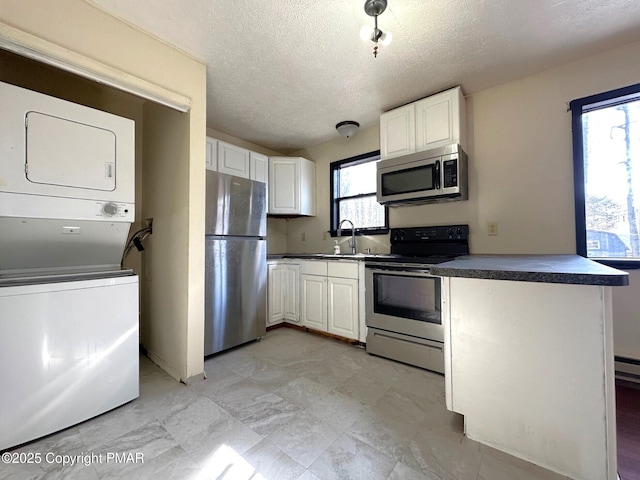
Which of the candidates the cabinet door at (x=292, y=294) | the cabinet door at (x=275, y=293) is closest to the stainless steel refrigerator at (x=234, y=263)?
the cabinet door at (x=275, y=293)

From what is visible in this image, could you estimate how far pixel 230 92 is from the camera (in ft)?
7.93

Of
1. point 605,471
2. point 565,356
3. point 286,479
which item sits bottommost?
point 286,479

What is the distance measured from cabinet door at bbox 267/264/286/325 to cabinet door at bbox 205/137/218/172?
1262mm

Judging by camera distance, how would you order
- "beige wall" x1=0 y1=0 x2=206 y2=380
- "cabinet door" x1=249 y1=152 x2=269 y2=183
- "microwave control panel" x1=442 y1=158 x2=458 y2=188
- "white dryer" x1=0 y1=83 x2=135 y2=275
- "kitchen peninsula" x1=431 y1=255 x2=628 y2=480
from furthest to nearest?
"cabinet door" x1=249 y1=152 x2=269 y2=183 → "microwave control panel" x1=442 y1=158 x2=458 y2=188 → "beige wall" x1=0 y1=0 x2=206 y2=380 → "white dryer" x1=0 y1=83 x2=135 y2=275 → "kitchen peninsula" x1=431 y1=255 x2=628 y2=480

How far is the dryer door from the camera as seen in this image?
1338 mm

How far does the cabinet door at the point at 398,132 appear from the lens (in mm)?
2465

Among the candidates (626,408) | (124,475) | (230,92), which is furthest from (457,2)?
(124,475)

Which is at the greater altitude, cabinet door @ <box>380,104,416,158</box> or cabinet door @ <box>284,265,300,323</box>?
cabinet door @ <box>380,104,416,158</box>

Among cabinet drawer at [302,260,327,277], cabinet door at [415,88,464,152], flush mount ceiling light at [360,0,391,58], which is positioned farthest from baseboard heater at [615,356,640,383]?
flush mount ceiling light at [360,0,391,58]

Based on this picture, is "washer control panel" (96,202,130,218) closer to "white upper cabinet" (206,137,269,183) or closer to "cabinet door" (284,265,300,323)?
"white upper cabinet" (206,137,269,183)

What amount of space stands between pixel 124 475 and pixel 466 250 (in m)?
2.69

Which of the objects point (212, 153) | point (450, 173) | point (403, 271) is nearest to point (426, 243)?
point (403, 271)

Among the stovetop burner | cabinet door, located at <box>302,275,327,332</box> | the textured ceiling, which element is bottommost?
cabinet door, located at <box>302,275,327,332</box>

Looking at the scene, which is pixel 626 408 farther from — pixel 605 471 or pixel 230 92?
pixel 230 92
